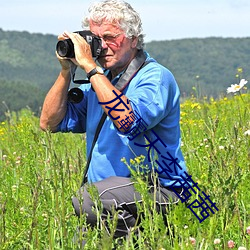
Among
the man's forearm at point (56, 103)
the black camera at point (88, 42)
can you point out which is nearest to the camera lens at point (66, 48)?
the black camera at point (88, 42)

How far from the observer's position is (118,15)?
3604 millimetres

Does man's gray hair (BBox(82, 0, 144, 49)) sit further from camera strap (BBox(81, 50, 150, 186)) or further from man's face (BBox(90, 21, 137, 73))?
camera strap (BBox(81, 50, 150, 186))

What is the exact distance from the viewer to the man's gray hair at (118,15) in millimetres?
3596

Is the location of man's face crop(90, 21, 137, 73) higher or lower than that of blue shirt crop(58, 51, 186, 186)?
higher

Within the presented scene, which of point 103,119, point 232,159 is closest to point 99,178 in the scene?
point 103,119

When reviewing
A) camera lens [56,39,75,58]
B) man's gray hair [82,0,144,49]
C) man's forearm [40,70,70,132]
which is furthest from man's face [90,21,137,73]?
man's forearm [40,70,70,132]

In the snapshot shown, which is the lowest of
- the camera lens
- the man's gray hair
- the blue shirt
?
the blue shirt

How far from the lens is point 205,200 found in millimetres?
2828

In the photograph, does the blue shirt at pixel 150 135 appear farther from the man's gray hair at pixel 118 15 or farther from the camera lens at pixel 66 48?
the camera lens at pixel 66 48

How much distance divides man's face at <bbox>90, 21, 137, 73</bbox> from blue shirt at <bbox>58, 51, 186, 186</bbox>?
0.40ft

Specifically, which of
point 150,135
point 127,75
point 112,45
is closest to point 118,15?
point 112,45

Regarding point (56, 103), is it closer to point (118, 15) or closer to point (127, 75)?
point (127, 75)

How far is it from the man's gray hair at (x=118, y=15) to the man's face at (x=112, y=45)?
0.03 metres

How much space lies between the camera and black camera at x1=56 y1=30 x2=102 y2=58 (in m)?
3.50
